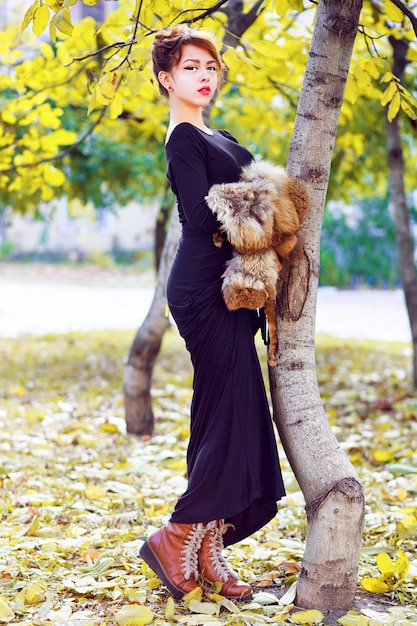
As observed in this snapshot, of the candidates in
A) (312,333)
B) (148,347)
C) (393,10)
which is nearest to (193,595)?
(312,333)

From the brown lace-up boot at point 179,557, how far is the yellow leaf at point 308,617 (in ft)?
1.32

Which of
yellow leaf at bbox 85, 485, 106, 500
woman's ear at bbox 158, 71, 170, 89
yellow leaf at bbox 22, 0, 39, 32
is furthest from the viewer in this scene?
yellow leaf at bbox 85, 485, 106, 500

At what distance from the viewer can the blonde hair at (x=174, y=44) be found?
2656 millimetres

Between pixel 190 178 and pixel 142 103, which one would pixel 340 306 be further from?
pixel 190 178

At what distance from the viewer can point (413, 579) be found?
9.27 ft

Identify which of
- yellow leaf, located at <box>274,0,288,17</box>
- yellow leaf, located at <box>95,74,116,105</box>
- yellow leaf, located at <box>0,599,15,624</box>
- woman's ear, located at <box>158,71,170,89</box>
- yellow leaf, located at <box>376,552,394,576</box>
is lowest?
yellow leaf, located at <box>0,599,15,624</box>

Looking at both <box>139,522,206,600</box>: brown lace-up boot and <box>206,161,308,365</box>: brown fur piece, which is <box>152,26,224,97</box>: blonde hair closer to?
<box>206,161,308,365</box>: brown fur piece

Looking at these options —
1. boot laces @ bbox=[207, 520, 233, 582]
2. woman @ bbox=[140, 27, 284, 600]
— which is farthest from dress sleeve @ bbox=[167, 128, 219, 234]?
boot laces @ bbox=[207, 520, 233, 582]

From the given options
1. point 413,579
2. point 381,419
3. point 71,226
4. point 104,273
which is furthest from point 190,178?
point 71,226

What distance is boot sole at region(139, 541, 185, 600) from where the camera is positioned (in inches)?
105

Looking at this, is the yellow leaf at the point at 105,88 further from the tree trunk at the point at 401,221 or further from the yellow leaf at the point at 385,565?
the tree trunk at the point at 401,221

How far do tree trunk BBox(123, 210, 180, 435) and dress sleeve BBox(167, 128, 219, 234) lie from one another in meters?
2.45

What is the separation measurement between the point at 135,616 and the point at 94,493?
5.33 feet

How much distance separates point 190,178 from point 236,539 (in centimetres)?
133
